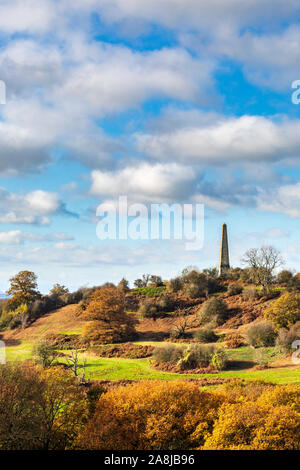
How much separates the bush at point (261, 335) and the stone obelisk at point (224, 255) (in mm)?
33595

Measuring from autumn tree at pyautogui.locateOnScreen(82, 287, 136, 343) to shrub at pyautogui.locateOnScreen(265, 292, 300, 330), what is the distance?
16.6m

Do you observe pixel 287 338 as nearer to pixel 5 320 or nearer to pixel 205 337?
pixel 205 337

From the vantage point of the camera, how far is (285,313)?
3747 centimetres

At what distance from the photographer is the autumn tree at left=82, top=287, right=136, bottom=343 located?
4450 cm

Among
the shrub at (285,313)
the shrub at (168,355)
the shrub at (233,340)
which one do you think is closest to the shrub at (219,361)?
the shrub at (168,355)

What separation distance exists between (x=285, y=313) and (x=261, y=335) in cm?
403

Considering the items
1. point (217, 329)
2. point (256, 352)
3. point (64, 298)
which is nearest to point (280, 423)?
point (256, 352)

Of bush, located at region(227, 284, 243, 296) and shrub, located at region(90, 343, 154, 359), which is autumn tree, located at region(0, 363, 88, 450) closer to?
shrub, located at region(90, 343, 154, 359)

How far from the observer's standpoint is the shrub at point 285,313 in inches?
1451

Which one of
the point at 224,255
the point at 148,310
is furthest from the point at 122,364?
the point at 224,255

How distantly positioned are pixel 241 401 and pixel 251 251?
143 ft

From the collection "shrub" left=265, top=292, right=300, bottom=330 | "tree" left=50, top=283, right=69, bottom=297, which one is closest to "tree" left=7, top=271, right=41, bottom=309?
"tree" left=50, top=283, right=69, bottom=297

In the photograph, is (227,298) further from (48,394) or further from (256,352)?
(48,394)

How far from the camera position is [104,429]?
15.8 meters
